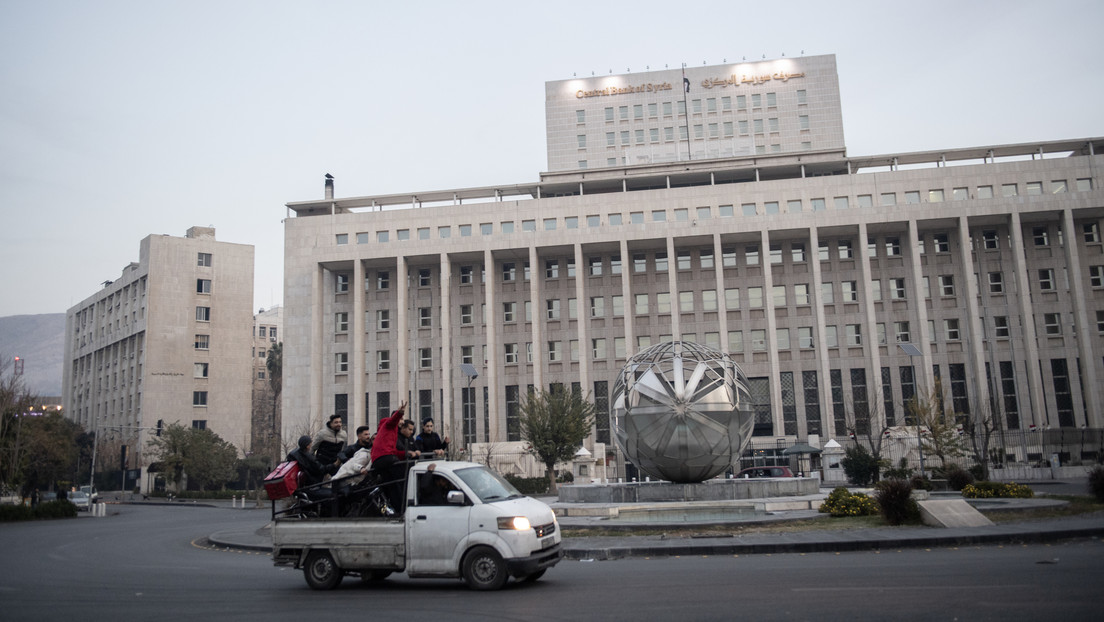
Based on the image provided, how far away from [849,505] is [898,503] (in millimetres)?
2793

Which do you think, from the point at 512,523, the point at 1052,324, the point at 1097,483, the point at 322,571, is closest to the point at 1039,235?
the point at 1052,324

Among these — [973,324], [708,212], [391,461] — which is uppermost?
[708,212]

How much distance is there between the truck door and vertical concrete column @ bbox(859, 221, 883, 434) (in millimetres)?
50246

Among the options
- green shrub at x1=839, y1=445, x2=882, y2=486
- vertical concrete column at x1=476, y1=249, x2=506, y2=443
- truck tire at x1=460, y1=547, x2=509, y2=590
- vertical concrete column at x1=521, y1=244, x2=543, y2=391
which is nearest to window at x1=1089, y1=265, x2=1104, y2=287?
green shrub at x1=839, y1=445, x2=882, y2=486

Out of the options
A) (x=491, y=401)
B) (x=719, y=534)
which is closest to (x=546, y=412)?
(x=491, y=401)

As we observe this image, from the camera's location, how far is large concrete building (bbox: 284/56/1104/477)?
5866 centimetres

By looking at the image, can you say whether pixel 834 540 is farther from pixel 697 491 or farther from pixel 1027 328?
pixel 1027 328

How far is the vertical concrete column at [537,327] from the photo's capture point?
201ft

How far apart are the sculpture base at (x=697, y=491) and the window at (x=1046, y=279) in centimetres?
4631

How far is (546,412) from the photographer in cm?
4700

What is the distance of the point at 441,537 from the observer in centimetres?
1126

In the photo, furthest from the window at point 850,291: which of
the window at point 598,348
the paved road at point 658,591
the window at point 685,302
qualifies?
the paved road at point 658,591

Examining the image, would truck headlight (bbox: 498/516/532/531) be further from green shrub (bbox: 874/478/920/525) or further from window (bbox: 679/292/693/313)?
window (bbox: 679/292/693/313)

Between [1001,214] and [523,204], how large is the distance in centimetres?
3594
